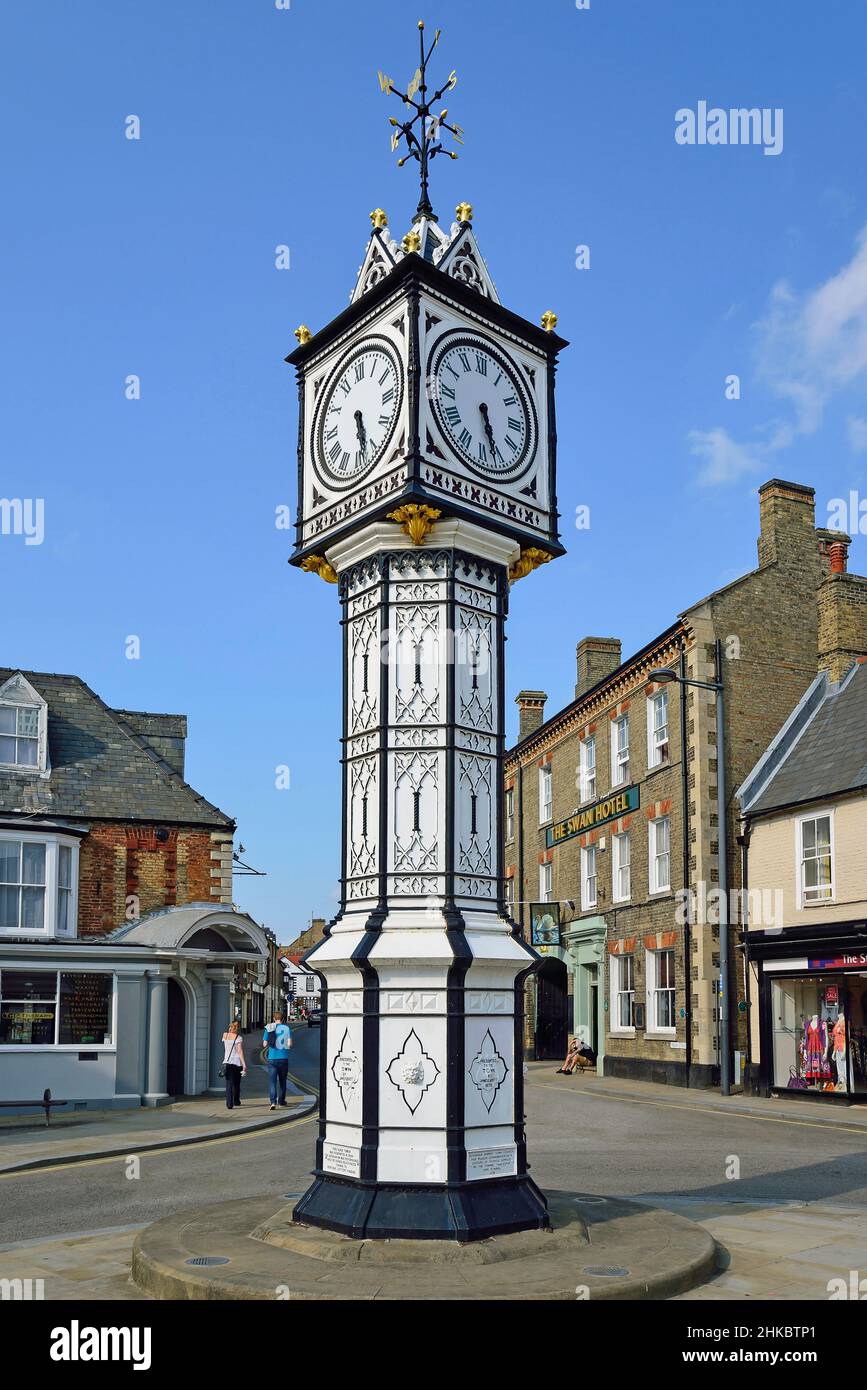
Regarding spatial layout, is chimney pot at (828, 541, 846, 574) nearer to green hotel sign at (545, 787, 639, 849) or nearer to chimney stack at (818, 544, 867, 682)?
chimney stack at (818, 544, 867, 682)

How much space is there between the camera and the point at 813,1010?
24594 mm

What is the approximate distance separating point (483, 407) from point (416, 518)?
1232mm

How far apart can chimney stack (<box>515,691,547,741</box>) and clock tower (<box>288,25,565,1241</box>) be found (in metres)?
34.6

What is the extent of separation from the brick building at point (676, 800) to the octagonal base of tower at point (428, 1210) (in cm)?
1928

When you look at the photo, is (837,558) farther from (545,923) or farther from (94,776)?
(94,776)

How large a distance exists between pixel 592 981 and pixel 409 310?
2784cm

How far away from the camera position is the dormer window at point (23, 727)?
79.9 feet

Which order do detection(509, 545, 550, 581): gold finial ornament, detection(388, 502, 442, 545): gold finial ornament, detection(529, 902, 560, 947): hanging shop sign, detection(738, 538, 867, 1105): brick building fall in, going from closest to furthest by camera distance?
1. detection(388, 502, 442, 545): gold finial ornament
2. detection(509, 545, 550, 581): gold finial ornament
3. detection(738, 538, 867, 1105): brick building
4. detection(529, 902, 560, 947): hanging shop sign

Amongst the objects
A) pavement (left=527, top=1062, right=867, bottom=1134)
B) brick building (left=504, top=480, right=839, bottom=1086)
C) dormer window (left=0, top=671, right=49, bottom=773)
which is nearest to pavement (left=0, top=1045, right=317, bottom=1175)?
dormer window (left=0, top=671, right=49, bottom=773)

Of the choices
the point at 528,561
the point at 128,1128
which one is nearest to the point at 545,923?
the point at 128,1128

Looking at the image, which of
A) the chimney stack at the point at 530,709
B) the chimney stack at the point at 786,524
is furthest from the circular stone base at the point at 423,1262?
the chimney stack at the point at 530,709

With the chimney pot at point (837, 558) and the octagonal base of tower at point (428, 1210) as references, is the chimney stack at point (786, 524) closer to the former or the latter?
the chimney pot at point (837, 558)

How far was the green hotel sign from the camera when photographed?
3186 cm
